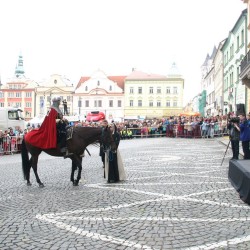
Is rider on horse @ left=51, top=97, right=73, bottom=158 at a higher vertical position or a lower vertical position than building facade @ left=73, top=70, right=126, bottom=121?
lower

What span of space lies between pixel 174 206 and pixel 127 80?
87.4m

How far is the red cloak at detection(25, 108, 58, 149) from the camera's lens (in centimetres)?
975

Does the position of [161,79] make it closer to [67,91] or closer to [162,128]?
[67,91]

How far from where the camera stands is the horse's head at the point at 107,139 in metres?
10.0

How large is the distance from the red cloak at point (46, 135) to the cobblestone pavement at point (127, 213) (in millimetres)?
1171

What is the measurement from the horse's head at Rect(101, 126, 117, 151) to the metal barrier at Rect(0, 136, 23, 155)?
12.6m

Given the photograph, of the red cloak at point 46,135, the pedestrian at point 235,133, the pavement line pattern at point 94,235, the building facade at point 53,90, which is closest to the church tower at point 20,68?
the building facade at point 53,90

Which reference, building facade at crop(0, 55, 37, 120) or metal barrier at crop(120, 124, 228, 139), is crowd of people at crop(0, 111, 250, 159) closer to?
metal barrier at crop(120, 124, 228, 139)

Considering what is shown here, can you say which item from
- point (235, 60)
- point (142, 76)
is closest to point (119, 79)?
point (142, 76)

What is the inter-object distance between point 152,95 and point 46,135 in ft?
281

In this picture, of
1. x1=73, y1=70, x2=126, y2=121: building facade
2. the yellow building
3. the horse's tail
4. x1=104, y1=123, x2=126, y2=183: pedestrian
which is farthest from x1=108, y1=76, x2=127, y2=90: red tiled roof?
the horse's tail

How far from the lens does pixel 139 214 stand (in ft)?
21.4

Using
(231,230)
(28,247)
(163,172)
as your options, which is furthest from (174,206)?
(163,172)

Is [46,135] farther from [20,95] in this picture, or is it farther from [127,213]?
[20,95]
